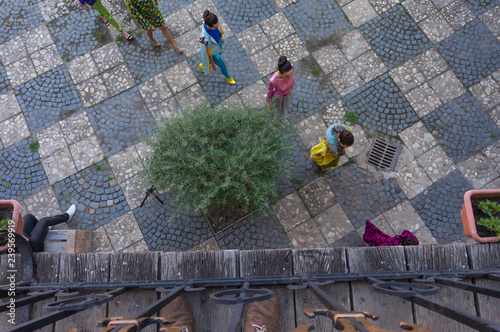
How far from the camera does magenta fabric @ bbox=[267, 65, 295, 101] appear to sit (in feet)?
14.7

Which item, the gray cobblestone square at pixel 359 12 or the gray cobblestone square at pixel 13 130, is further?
the gray cobblestone square at pixel 359 12

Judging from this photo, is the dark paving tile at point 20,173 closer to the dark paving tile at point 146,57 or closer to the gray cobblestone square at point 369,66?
the dark paving tile at point 146,57

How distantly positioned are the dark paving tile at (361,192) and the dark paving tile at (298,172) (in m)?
0.31

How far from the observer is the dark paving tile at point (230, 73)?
5.58 metres

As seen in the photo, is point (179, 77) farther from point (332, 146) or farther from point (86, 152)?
point (332, 146)

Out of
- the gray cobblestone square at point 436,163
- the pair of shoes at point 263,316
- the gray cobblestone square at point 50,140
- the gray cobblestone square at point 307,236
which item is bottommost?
the pair of shoes at point 263,316

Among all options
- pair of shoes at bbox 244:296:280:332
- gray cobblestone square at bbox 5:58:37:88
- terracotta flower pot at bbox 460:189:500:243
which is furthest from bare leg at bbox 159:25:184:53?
terracotta flower pot at bbox 460:189:500:243

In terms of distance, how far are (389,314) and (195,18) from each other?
217 inches

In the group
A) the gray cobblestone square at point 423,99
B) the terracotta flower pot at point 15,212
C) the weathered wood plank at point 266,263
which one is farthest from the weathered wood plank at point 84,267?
the gray cobblestone square at point 423,99

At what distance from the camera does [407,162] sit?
17.0 ft

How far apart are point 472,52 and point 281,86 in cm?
355

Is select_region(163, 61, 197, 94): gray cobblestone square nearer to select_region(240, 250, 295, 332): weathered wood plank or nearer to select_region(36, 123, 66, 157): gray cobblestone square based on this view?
select_region(36, 123, 66, 157): gray cobblestone square

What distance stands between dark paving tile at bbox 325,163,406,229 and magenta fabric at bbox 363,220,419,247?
0.42 metres

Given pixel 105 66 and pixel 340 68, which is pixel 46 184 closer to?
pixel 105 66
